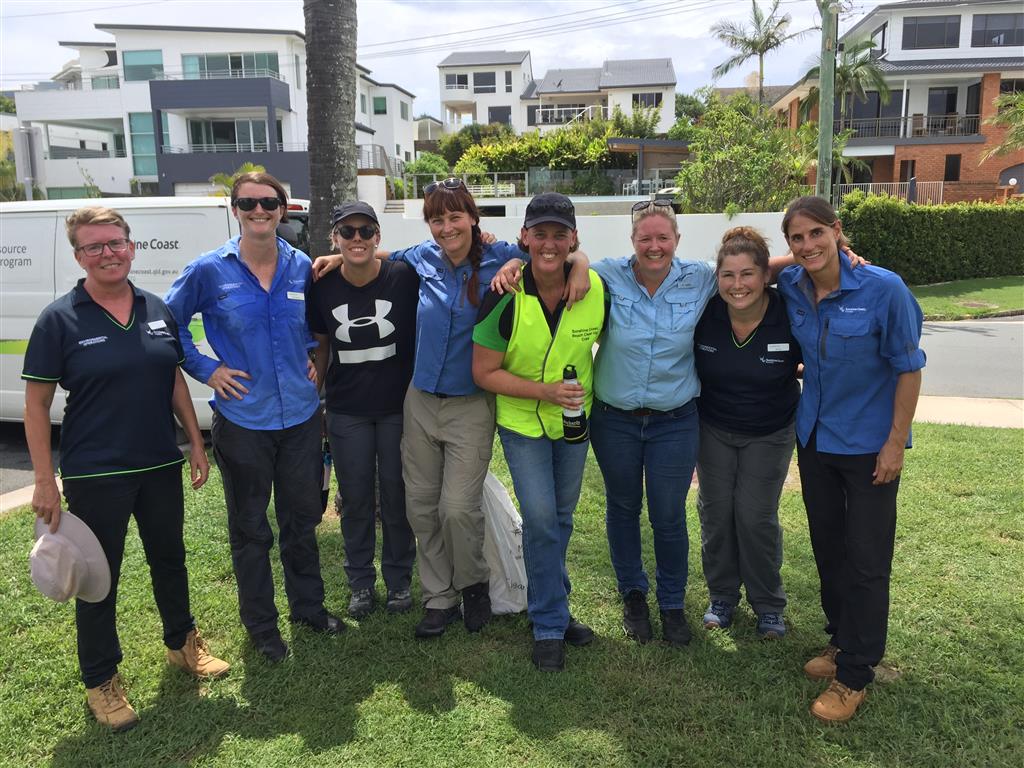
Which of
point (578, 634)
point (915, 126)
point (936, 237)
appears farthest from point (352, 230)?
point (915, 126)

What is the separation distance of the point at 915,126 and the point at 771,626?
128 ft

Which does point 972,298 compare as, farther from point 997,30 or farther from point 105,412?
point 997,30

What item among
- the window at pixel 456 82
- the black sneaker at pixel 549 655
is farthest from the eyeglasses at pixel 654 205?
the window at pixel 456 82

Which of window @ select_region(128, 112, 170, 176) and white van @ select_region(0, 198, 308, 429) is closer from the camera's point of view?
white van @ select_region(0, 198, 308, 429)

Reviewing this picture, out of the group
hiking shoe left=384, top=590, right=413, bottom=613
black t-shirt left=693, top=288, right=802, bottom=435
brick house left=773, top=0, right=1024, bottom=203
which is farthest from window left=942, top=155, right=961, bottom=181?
hiking shoe left=384, top=590, right=413, bottom=613

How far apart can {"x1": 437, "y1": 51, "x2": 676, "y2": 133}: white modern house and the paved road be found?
4173 cm

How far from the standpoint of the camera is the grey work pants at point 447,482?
3662 millimetres

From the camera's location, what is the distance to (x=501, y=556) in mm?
3979

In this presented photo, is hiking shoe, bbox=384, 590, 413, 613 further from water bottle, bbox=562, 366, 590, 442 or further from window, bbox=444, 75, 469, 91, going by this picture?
window, bbox=444, 75, 469, 91

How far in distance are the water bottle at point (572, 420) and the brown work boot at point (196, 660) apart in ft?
6.33

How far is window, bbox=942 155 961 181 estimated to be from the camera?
34.8 metres

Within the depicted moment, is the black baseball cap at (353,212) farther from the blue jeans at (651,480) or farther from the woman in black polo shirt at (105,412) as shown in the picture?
the blue jeans at (651,480)

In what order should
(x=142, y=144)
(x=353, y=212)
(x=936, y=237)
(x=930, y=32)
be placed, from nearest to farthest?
(x=353, y=212)
(x=936, y=237)
(x=142, y=144)
(x=930, y=32)

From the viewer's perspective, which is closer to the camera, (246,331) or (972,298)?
(246,331)
